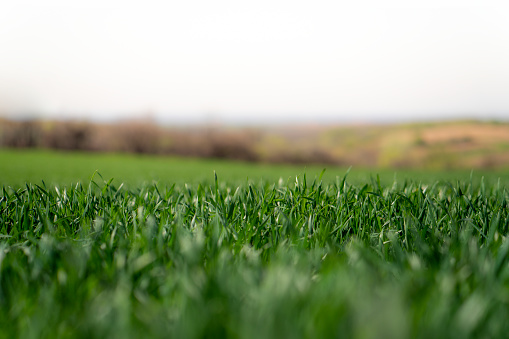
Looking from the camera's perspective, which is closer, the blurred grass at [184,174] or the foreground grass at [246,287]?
the foreground grass at [246,287]

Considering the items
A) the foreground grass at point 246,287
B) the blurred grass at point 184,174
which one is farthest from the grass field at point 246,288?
the blurred grass at point 184,174

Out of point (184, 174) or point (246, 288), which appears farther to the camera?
point (184, 174)

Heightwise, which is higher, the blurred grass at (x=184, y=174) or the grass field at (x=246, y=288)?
the grass field at (x=246, y=288)

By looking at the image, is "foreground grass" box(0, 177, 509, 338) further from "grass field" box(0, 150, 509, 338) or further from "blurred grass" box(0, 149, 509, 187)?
"blurred grass" box(0, 149, 509, 187)

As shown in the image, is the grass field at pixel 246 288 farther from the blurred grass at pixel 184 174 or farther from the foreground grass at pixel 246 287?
the blurred grass at pixel 184 174

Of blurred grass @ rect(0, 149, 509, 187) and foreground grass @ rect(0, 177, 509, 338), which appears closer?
foreground grass @ rect(0, 177, 509, 338)

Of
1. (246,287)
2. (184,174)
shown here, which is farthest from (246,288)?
(184,174)

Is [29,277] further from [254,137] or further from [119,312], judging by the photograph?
[254,137]

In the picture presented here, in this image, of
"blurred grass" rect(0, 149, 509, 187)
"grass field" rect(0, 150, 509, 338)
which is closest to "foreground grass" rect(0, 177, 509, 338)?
"grass field" rect(0, 150, 509, 338)

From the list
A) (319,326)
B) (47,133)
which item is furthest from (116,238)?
(47,133)

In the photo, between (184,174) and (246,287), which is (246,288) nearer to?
(246,287)

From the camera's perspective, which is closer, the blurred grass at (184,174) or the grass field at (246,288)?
the grass field at (246,288)

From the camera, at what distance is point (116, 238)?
5.62 ft

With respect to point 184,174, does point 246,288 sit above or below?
above
